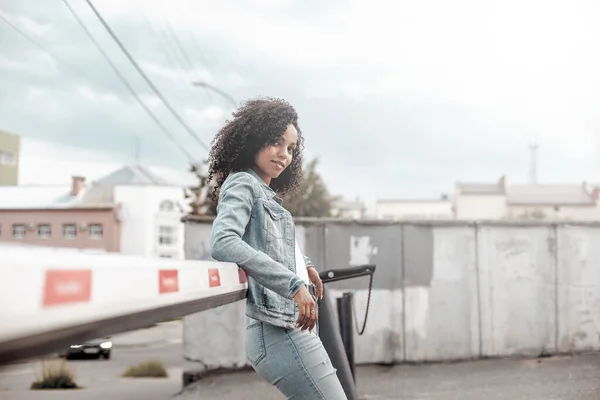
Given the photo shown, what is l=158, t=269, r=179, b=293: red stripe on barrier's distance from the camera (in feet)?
2.43

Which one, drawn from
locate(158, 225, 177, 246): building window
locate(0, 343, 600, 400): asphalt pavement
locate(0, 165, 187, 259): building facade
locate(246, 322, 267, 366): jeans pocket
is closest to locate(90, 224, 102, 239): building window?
locate(0, 165, 187, 259): building facade

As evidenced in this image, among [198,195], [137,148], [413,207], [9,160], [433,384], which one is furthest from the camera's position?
[413,207]

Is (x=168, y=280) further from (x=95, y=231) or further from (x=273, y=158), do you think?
(x=95, y=231)

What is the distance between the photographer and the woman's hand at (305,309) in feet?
4.79

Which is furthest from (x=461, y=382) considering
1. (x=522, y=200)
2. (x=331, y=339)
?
(x=522, y=200)

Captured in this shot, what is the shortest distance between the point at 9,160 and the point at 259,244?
4255mm

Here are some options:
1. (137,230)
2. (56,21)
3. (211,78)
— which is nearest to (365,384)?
(56,21)

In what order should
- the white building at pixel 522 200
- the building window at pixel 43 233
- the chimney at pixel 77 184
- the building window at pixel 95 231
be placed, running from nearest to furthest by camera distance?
1. the building window at pixel 43 233
2. the chimney at pixel 77 184
3. the building window at pixel 95 231
4. the white building at pixel 522 200

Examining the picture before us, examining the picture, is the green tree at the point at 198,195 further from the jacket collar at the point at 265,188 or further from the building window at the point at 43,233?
the jacket collar at the point at 265,188

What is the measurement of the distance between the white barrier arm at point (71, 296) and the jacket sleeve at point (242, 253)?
24.2 inches

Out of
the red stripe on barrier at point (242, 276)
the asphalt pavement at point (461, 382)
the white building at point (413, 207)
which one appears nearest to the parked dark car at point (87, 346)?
the red stripe on barrier at point (242, 276)

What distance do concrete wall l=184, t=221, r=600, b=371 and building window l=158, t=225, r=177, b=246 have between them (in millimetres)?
49950

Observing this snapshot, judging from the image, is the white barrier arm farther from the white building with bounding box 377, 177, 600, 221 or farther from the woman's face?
the white building with bounding box 377, 177, 600, 221

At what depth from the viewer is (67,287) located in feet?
1.75
